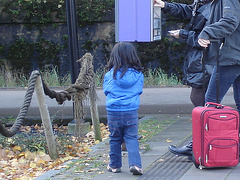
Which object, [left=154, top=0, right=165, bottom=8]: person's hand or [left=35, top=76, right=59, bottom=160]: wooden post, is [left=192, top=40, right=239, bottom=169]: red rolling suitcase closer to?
[left=154, top=0, right=165, bottom=8]: person's hand

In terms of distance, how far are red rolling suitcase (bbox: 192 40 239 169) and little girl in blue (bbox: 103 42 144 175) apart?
0.59 m

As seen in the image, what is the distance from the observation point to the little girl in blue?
4.67 m

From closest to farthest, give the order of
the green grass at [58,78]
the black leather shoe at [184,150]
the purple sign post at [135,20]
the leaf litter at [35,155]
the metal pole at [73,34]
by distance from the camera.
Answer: the black leather shoe at [184,150] < the leaf litter at [35,155] < the purple sign post at [135,20] < the metal pole at [73,34] < the green grass at [58,78]

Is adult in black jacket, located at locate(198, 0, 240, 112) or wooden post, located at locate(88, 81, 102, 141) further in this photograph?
wooden post, located at locate(88, 81, 102, 141)

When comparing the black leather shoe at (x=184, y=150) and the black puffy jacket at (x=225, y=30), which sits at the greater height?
the black puffy jacket at (x=225, y=30)

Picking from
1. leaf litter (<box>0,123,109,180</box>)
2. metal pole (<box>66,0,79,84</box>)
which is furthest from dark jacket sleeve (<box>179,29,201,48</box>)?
metal pole (<box>66,0,79,84</box>)

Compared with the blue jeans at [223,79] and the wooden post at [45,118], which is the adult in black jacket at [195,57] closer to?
the blue jeans at [223,79]

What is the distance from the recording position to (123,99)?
4.68 metres

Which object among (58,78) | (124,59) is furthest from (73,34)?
(58,78)

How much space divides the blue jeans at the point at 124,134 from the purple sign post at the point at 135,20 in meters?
1.40

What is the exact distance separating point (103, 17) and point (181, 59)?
2.57 m

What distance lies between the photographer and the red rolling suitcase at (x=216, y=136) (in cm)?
451

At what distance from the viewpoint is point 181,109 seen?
30.5ft

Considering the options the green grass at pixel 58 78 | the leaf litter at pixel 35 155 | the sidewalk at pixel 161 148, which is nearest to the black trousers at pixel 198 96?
the sidewalk at pixel 161 148
